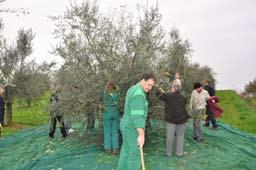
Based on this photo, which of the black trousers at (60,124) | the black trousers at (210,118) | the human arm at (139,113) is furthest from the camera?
the black trousers at (210,118)

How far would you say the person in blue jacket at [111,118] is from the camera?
11109 millimetres

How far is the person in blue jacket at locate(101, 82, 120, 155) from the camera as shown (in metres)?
11.1

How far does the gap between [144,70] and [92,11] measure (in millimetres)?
2296

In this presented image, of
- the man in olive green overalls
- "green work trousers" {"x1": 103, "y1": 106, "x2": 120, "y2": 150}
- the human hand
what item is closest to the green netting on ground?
"green work trousers" {"x1": 103, "y1": 106, "x2": 120, "y2": 150}

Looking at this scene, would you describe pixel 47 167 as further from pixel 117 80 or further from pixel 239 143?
pixel 239 143

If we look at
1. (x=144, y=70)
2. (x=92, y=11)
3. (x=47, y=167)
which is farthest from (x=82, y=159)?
(x=92, y=11)

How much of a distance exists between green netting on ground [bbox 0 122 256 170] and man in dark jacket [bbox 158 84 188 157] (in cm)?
32

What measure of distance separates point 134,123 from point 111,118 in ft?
11.9

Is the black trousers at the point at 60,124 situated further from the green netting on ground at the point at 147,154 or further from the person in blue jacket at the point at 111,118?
the person in blue jacket at the point at 111,118

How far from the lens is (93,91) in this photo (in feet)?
37.0

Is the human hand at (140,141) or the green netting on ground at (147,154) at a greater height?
the human hand at (140,141)

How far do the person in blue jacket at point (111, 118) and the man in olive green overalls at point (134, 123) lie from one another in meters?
3.06

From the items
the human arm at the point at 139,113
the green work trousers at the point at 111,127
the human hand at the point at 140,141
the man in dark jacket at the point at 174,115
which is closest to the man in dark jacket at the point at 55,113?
the green work trousers at the point at 111,127

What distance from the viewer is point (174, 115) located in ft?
35.7
